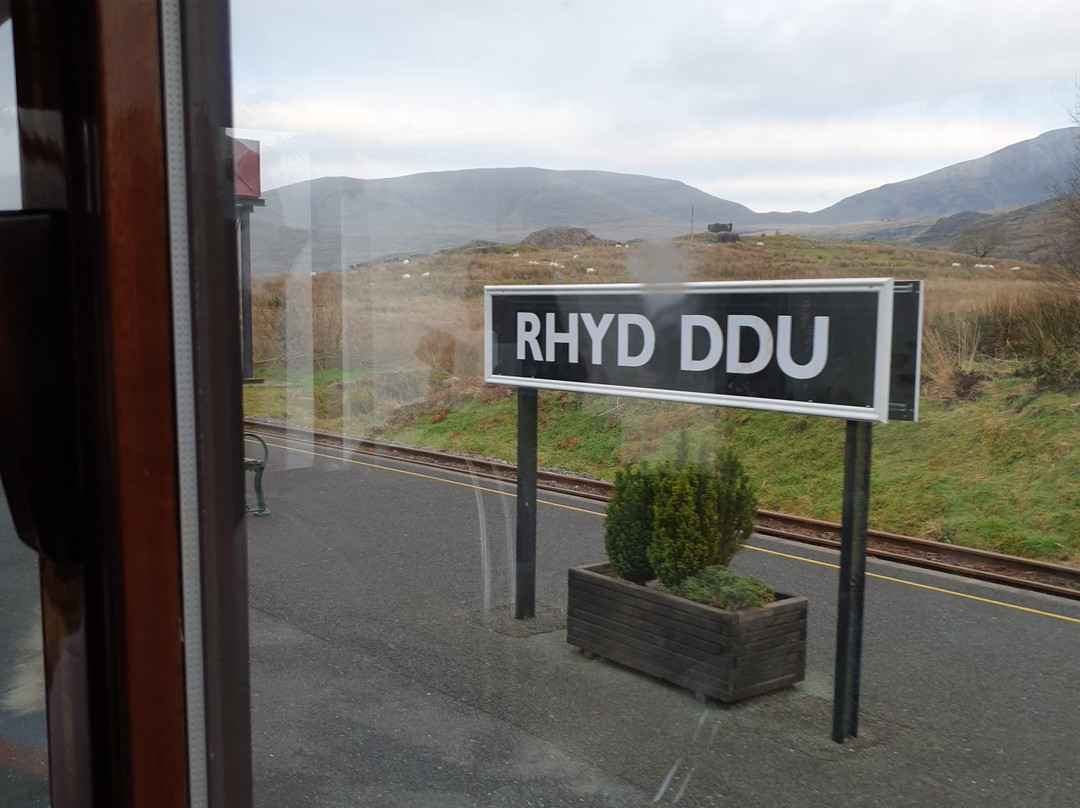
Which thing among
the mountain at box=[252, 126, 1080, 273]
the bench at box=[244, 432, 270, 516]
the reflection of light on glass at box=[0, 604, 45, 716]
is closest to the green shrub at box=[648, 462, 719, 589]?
the mountain at box=[252, 126, 1080, 273]

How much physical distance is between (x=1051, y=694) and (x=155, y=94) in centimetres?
129

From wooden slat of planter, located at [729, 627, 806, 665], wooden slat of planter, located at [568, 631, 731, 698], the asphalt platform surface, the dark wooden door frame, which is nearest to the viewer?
the dark wooden door frame

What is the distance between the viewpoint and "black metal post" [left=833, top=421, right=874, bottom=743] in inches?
48.3

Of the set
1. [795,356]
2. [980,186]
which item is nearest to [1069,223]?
[980,186]

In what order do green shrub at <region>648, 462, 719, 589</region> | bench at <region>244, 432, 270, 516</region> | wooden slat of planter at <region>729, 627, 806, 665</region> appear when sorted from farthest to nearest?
Answer: 1. green shrub at <region>648, 462, 719, 589</region>
2. wooden slat of planter at <region>729, 627, 806, 665</region>
3. bench at <region>244, 432, 270, 516</region>

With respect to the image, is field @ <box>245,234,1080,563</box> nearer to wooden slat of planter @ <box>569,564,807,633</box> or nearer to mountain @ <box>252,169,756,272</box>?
mountain @ <box>252,169,756,272</box>

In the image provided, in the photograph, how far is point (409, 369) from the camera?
1.32m

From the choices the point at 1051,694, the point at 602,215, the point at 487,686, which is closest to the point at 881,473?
the point at 1051,694

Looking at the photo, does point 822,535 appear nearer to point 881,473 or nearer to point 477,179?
point 881,473

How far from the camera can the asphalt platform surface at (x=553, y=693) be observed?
116cm

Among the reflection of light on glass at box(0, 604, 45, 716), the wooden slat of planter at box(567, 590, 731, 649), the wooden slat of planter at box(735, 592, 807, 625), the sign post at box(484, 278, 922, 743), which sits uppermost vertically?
the sign post at box(484, 278, 922, 743)

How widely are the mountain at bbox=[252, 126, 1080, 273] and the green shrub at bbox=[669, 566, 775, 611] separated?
0.58 meters

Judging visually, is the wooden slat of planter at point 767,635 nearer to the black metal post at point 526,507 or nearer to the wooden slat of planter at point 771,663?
the wooden slat of planter at point 771,663

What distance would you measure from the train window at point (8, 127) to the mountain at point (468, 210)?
296 millimetres
